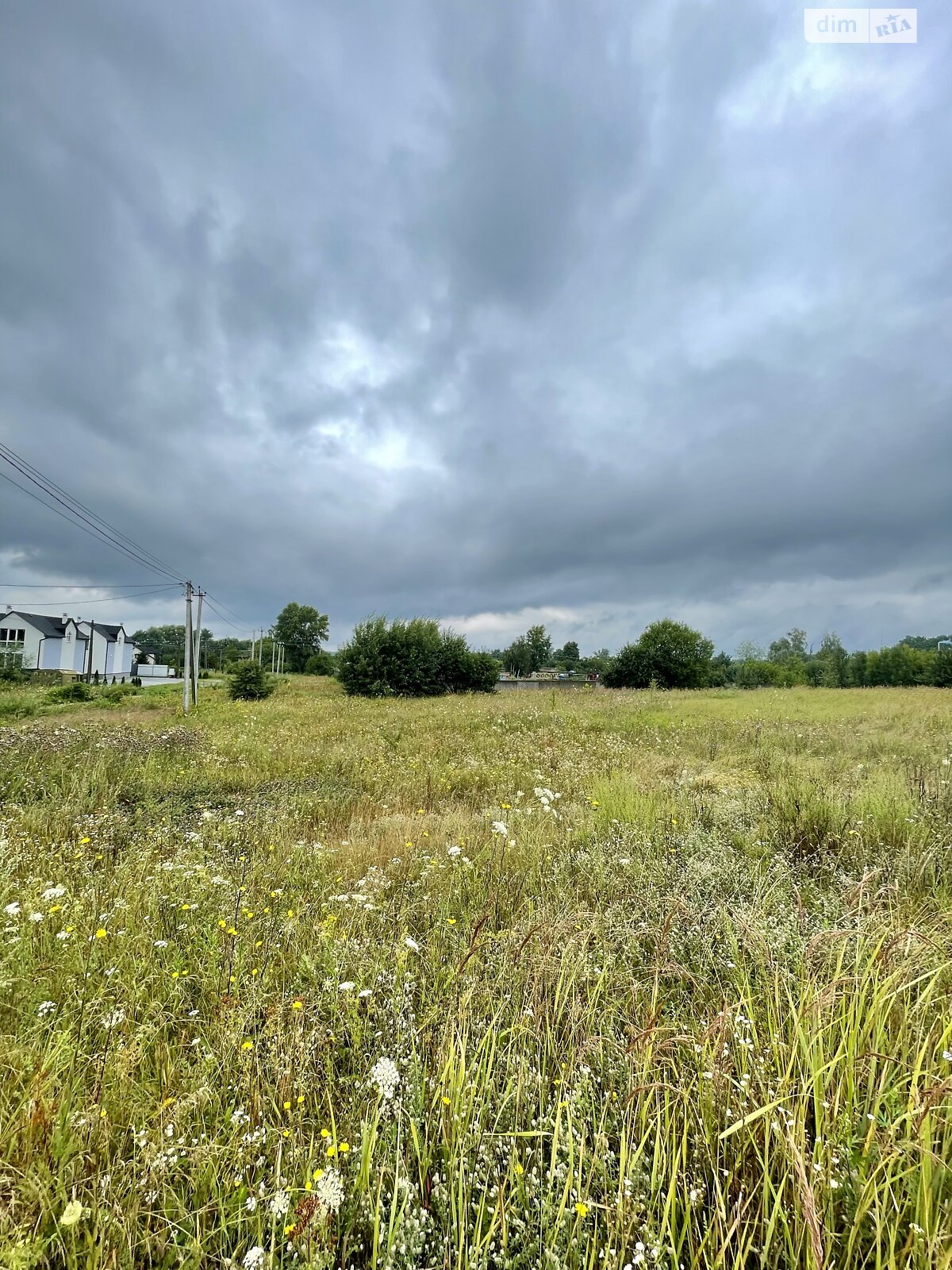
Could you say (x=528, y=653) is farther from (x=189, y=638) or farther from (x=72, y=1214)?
(x=72, y=1214)

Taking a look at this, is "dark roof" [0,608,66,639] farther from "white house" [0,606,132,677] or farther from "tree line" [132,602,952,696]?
"tree line" [132,602,952,696]

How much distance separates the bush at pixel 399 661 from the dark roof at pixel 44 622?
150ft

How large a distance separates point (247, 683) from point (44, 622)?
4647 centimetres

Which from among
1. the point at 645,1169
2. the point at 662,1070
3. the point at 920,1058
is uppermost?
the point at 920,1058

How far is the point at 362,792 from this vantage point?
20.1 feet

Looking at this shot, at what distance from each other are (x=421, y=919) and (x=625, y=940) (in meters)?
1.25

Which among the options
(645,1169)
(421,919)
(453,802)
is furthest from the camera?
(453,802)

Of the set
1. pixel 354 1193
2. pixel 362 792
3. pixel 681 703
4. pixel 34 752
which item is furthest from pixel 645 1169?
pixel 681 703

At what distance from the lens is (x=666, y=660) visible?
41312mm

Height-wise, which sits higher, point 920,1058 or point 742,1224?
point 920,1058

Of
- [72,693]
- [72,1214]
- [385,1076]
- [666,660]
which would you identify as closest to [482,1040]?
[385,1076]

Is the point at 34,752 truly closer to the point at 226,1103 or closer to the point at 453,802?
the point at 453,802

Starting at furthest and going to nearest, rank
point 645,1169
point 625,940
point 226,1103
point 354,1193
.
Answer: point 625,940 → point 226,1103 → point 645,1169 → point 354,1193

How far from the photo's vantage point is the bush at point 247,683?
963 inches
